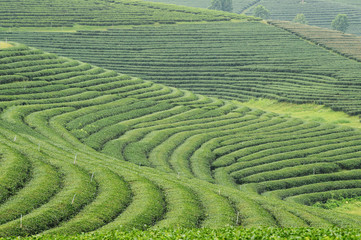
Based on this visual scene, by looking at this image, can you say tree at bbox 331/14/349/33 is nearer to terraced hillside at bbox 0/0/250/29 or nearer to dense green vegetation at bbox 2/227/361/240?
terraced hillside at bbox 0/0/250/29

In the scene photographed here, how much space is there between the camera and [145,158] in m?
41.4

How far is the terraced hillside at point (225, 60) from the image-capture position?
8231 centimetres

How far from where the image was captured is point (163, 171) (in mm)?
37906

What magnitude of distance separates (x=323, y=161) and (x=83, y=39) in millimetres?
70284

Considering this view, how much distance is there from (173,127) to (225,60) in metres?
47.9

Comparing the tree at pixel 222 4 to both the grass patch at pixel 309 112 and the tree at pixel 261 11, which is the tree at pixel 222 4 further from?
the grass patch at pixel 309 112

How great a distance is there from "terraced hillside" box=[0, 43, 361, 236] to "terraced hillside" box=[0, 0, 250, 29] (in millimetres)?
44584

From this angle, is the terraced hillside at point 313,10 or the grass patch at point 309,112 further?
the terraced hillside at point 313,10

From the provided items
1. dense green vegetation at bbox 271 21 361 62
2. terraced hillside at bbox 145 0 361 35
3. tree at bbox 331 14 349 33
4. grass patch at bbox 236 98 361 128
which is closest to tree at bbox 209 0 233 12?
terraced hillside at bbox 145 0 361 35

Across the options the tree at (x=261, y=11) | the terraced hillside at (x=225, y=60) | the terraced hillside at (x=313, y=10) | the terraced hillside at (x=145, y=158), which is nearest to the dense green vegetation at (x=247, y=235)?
the terraced hillside at (x=145, y=158)

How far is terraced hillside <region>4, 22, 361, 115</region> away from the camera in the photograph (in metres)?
82.3

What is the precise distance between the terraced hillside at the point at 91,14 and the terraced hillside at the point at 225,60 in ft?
19.9

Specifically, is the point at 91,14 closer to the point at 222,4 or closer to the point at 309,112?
the point at 222,4

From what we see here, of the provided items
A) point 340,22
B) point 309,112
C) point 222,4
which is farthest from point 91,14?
point 340,22
